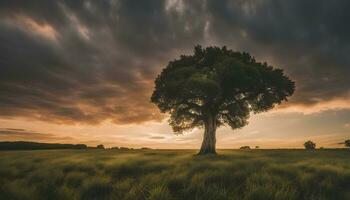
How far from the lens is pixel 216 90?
27781 millimetres

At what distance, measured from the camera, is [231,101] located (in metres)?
34.1

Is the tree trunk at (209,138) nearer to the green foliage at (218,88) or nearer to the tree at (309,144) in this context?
the green foliage at (218,88)

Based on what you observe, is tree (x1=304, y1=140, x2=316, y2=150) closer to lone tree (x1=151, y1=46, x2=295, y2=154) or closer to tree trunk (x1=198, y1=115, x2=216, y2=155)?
lone tree (x1=151, y1=46, x2=295, y2=154)

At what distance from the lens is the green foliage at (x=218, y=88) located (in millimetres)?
29188

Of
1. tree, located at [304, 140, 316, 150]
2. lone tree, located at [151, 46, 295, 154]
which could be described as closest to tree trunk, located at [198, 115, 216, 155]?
lone tree, located at [151, 46, 295, 154]

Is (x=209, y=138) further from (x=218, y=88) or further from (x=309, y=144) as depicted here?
(x=309, y=144)

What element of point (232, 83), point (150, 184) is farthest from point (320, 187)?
point (232, 83)

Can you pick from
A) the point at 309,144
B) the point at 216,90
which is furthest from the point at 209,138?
the point at 309,144

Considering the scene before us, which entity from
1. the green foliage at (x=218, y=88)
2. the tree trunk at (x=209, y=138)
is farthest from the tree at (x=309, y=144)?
the tree trunk at (x=209, y=138)

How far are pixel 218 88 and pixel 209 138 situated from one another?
25.7 feet

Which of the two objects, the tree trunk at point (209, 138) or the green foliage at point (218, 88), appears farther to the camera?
the tree trunk at point (209, 138)

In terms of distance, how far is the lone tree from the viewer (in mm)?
29391

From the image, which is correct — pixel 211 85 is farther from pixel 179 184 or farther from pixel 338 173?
pixel 179 184

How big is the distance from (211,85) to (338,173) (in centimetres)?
1594
